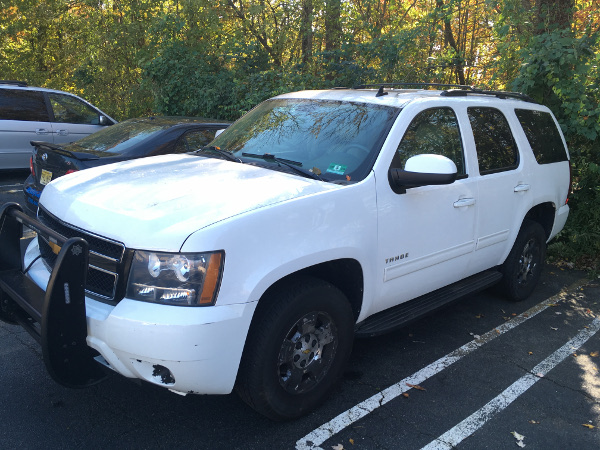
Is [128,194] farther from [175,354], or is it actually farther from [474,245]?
[474,245]

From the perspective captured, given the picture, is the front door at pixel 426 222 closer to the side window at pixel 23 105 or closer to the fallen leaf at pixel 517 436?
the fallen leaf at pixel 517 436

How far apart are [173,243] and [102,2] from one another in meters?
13.1

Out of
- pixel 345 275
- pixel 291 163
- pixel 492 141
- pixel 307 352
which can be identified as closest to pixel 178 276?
pixel 307 352

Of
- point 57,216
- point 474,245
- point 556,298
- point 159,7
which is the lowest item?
point 556,298

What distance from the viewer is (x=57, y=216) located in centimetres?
322

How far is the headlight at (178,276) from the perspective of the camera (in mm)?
2643

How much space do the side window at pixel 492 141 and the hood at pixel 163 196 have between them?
5.72ft

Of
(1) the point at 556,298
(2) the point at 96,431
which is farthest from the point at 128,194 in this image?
(1) the point at 556,298

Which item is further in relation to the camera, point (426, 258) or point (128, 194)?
point (426, 258)

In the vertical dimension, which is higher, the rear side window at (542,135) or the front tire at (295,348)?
the rear side window at (542,135)

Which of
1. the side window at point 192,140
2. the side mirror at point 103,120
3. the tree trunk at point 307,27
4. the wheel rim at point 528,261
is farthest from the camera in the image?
the tree trunk at point 307,27

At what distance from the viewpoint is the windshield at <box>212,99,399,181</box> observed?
3.61 metres

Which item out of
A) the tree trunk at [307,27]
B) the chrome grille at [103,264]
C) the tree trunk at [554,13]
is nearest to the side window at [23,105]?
the tree trunk at [307,27]

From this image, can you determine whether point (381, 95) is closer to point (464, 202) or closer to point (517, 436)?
point (464, 202)
